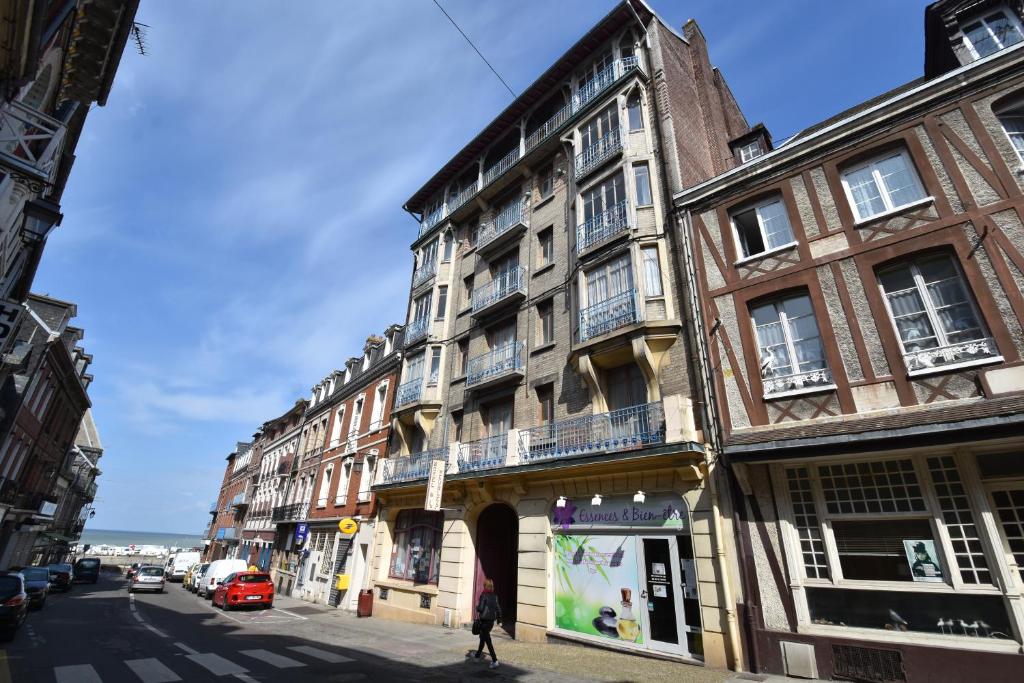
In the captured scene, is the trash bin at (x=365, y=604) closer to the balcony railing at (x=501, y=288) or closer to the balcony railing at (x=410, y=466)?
the balcony railing at (x=410, y=466)

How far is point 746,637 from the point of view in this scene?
9156mm

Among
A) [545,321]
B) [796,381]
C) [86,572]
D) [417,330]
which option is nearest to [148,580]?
[86,572]

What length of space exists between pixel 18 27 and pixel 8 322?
462 cm

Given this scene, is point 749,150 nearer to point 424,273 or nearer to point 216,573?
point 424,273

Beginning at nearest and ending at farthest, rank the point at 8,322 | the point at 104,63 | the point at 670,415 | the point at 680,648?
the point at 8,322
the point at 680,648
the point at 670,415
the point at 104,63

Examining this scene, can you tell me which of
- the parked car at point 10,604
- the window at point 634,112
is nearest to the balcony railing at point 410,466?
the parked car at point 10,604

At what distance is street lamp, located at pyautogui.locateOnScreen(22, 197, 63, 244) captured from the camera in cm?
1022

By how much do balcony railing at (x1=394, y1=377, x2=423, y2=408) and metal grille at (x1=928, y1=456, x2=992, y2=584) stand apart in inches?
654

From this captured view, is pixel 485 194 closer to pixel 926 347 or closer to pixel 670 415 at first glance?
pixel 670 415

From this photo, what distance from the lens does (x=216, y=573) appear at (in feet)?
91.6

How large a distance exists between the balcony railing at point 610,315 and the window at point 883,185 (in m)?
5.26

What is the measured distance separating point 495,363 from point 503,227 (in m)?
6.23

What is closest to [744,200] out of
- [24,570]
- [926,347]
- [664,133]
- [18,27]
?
[664,133]

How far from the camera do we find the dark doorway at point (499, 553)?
1591 centimetres
